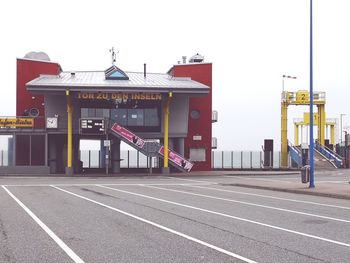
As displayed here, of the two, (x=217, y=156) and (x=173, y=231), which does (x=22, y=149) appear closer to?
(x=217, y=156)

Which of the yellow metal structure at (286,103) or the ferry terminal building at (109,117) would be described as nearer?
the ferry terminal building at (109,117)

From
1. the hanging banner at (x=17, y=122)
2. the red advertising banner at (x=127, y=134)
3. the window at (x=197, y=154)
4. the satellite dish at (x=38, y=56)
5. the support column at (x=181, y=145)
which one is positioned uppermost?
the satellite dish at (x=38, y=56)

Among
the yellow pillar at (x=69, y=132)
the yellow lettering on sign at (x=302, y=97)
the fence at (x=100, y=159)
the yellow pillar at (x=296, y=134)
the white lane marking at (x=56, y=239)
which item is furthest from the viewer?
the yellow pillar at (x=296, y=134)

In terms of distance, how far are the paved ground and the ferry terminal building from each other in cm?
2461

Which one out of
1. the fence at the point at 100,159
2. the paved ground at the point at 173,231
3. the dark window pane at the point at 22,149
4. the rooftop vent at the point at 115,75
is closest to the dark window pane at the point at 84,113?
the rooftop vent at the point at 115,75

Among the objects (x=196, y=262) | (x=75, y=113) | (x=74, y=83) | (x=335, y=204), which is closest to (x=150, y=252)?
(x=196, y=262)

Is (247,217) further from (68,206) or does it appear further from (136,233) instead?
(68,206)

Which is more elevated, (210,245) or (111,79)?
(111,79)

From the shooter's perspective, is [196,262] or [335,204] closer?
[196,262]

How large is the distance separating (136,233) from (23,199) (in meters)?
Result: 10.0

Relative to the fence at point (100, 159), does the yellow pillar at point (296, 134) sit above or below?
above

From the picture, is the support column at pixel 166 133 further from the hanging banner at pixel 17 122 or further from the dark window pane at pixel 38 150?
the hanging banner at pixel 17 122

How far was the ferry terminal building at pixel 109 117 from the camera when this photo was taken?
44.1 meters

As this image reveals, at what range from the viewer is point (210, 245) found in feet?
33.6
